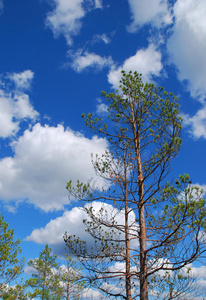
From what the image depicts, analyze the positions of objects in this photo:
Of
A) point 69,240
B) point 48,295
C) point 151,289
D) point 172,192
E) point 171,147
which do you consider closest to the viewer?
point 172,192

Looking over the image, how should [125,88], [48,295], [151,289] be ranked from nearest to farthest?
[151,289]
[125,88]
[48,295]

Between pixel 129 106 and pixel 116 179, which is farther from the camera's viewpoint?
pixel 129 106

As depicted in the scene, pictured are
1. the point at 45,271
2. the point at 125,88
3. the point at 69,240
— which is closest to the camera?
the point at 69,240

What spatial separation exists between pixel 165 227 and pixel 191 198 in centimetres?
257

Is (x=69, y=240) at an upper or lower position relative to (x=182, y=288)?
upper

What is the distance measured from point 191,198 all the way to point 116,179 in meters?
3.36

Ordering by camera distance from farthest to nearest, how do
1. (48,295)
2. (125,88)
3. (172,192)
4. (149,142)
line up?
(48,295)
(125,88)
(149,142)
(172,192)

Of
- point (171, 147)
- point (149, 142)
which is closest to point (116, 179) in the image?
point (149, 142)

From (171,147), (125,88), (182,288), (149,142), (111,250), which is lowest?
(182,288)

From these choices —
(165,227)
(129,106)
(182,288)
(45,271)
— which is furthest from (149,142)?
(45,271)

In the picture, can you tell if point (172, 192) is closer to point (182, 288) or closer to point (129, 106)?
point (182, 288)

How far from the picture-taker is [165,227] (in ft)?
21.9

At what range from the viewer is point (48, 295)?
20141 millimetres

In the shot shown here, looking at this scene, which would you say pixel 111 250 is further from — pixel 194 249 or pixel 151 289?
pixel 194 249
